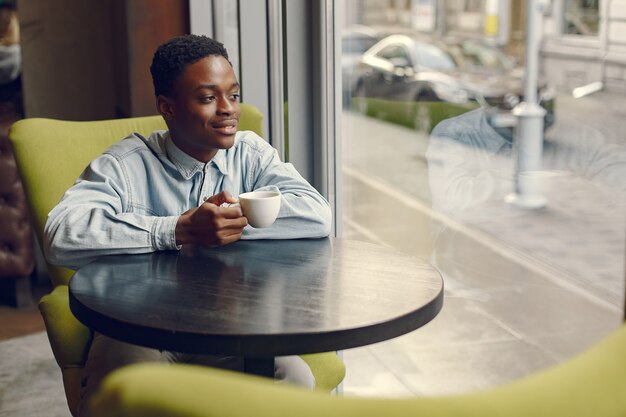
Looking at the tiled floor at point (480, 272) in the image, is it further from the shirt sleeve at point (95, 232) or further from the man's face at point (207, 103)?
the shirt sleeve at point (95, 232)

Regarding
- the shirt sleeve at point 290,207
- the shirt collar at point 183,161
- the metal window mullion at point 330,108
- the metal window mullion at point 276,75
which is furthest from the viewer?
the metal window mullion at point 276,75

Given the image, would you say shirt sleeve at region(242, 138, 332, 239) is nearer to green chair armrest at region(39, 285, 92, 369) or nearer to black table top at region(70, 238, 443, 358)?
black table top at region(70, 238, 443, 358)

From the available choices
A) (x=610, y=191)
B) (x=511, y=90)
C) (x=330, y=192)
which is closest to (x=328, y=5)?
(x=330, y=192)

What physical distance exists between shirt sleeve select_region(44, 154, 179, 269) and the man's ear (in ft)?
0.89

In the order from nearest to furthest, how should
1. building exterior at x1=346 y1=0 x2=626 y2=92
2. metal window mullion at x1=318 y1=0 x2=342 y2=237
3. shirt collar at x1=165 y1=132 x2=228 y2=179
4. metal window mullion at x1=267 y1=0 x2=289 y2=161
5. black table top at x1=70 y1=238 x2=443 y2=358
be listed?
black table top at x1=70 y1=238 x2=443 y2=358
building exterior at x1=346 y1=0 x2=626 y2=92
shirt collar at x1=165 y1=132 x2=228 y2=179
metal window mullion at x1=318 y1=0 x2=342 y2=237
metal window mullion at x1=267 y1=0 x2=289 y2=161

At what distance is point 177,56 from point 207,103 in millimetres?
133

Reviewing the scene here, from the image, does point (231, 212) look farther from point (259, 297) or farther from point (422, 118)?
point (422, 118)

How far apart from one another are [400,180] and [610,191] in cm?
140

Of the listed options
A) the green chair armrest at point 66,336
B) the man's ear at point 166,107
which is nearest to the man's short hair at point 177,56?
the man's ear at point 166,107

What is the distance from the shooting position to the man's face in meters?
1.96

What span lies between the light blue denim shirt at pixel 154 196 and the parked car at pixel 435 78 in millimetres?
570

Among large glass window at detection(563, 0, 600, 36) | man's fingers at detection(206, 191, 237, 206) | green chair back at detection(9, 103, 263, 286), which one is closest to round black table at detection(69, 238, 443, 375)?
man's fingers at detection(206, 191, 237, 206)

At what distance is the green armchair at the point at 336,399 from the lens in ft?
1.98

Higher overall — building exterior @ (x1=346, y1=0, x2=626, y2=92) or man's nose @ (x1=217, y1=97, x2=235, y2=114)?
building exterior @ (x1=346, y1=0, x2=626, y2=92)
